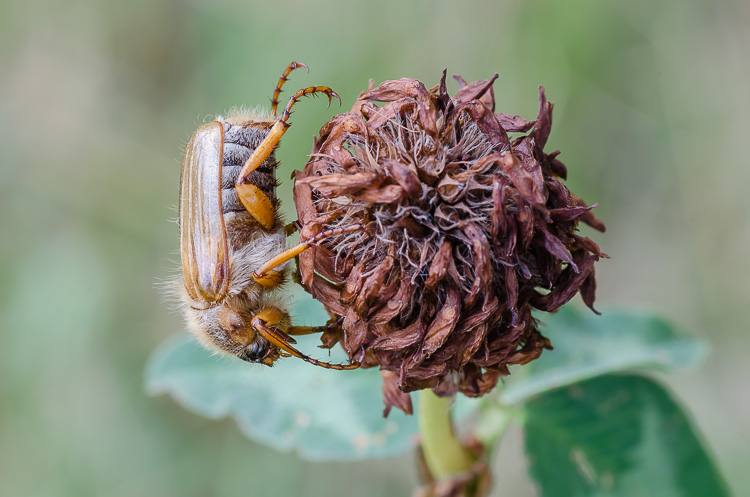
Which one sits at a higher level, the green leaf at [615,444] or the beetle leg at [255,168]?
the beetle leg at [255,168]

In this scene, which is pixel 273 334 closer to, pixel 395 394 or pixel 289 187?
pixel 395 394

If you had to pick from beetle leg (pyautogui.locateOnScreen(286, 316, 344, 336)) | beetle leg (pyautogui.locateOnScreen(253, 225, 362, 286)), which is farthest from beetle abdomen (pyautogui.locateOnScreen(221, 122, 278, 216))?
beetle leg (pyautogui.locateOnScreen(286, 316, 344, 336))

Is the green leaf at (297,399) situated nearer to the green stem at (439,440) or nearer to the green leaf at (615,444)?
Answer: the green stem at (439,440)

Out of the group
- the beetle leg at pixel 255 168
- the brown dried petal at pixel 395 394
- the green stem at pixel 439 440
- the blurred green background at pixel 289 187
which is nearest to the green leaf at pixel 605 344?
the green stem at pixel 439 440

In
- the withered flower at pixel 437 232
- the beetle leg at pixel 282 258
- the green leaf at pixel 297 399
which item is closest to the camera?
the withered flower at pixel 437 232

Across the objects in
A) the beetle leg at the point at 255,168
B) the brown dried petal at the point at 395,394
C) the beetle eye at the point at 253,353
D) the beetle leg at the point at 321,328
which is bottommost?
the brown dried petal at the point at 395,394

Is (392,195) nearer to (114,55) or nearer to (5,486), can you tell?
(5,486)

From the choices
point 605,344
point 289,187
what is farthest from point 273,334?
point 289,187
